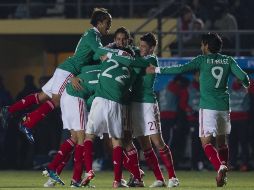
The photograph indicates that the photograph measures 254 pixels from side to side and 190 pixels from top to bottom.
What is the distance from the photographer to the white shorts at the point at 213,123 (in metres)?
16.5

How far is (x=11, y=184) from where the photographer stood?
1784cm

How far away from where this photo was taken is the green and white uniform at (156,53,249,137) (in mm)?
16562

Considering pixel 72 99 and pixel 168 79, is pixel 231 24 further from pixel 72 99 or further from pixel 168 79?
pixel 72 99

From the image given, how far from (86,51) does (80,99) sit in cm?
69

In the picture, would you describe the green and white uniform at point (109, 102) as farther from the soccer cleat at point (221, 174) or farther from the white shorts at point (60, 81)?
the soccer cleat at point (221, 174)

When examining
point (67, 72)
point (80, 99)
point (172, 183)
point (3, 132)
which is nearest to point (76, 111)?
point (80, 99)

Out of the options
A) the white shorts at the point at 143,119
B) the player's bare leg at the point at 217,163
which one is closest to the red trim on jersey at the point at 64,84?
the white shorts at the point at 143,119

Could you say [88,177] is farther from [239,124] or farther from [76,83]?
[239,124]

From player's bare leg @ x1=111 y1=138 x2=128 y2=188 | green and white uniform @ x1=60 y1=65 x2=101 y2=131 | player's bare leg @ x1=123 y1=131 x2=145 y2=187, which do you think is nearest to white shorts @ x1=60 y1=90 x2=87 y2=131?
green and white uniform @ x1=60 y1=65 x2=101 y2=131

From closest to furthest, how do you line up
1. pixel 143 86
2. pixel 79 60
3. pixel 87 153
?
pixel 87 153, pixel 143 86, pixel 79 60

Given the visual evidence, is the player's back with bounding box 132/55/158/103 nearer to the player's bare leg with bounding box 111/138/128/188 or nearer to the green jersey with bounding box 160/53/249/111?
the green jersey with bounding box 160/53/249/111

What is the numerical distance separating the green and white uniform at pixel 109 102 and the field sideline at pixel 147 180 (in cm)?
83

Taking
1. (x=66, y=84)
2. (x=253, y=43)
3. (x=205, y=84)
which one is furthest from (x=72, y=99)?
(x=253, y=43)

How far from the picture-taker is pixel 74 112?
1678cm
